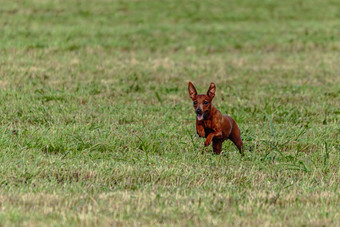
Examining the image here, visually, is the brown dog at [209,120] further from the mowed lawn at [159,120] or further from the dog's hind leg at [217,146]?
the mowed lawn at [159,120]

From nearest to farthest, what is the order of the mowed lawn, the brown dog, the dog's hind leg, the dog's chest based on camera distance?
the mowed lawn, the brown dog, the dog's chest, the dog's hind leg

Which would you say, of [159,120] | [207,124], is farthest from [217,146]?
[159,120]

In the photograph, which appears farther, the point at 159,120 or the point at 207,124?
the point at 159,120

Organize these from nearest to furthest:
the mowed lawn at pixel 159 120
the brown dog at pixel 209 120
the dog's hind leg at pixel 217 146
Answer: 1. the mowed lawn at pixel 159 120
2. the brown dog at pixel 209 120
3. the dog's hind leg at pixel 217 146

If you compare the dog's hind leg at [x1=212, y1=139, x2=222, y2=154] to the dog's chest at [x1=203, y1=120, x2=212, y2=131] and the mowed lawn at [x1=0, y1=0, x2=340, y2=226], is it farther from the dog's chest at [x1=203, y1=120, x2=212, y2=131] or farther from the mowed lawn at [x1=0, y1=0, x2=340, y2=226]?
the dog's chest at [x1=203, y1=120, x2=212, y2=131]

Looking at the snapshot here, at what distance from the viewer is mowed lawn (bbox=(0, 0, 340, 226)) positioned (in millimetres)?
5348

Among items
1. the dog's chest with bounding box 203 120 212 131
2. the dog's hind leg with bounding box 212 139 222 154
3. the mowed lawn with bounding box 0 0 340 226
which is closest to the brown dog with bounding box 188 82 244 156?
the dog's chest with bounding box 203 120 212 131

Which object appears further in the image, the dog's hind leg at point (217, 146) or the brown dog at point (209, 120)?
the dog's hind leg at point (217, 146)

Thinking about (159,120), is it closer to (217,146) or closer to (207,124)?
(217,146)

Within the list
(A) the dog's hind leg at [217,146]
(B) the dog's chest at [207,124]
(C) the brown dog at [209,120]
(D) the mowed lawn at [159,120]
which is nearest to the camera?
(D) the mowed lawn at [159,120]

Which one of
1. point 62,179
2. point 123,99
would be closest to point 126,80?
point 123,99

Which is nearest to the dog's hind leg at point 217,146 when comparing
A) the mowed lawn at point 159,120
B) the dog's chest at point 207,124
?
Answer: the mowed lawn at point 159,120

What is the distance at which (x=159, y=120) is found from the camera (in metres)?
9.23

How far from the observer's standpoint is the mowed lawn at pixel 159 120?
535cm
